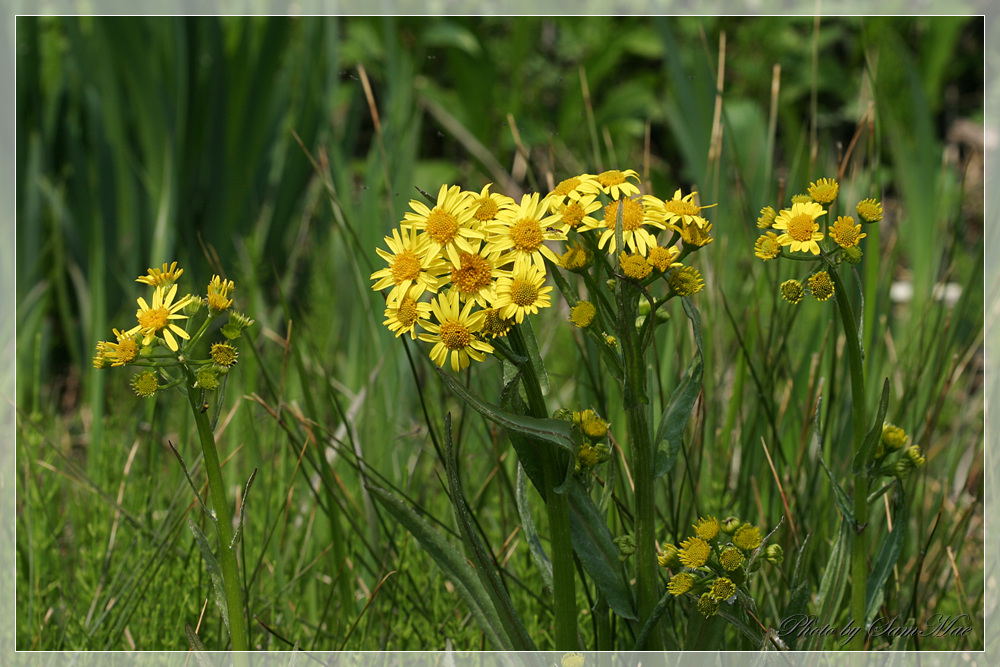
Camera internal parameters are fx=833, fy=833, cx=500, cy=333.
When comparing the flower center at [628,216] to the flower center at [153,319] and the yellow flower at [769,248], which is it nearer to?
the yellow flower at [769,248]

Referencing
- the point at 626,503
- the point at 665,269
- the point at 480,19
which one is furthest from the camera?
the point at 480,19

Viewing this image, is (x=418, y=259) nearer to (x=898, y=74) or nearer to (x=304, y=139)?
(x=304, y=139)

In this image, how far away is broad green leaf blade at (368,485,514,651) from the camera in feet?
2.31

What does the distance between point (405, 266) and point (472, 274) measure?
0.06m

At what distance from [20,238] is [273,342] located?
86 cm

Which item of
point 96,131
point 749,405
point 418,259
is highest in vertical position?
point 418,259

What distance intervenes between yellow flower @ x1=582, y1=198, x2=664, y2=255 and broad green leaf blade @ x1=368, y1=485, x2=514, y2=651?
280mm

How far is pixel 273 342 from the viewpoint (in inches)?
69.2

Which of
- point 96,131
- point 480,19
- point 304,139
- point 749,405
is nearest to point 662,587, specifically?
point 749,405

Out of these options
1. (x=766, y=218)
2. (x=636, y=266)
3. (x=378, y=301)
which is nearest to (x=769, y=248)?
(x=766, y=218)

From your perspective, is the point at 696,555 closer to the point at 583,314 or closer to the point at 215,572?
the point at 583,314

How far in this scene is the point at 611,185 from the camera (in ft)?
2.22

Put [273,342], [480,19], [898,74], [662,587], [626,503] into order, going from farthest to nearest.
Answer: [480,19] < [898,74] < [273,342] < [626,503] < [662,587]

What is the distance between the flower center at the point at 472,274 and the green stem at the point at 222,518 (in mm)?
223
